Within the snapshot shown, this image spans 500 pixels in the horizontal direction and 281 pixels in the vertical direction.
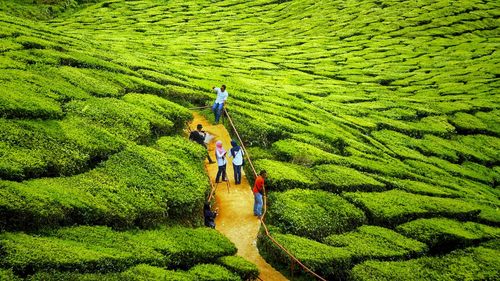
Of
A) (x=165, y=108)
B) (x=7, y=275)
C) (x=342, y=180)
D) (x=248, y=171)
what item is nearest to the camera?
(x=7, y=275)

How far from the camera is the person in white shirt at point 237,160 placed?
20094mm

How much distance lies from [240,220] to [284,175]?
3882 millimetres

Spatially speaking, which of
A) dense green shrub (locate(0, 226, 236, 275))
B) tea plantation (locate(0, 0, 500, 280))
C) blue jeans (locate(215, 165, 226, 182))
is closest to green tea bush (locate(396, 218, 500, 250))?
tea plantation (locate(0, 0, 500, 280))

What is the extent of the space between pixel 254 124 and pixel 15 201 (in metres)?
14.7

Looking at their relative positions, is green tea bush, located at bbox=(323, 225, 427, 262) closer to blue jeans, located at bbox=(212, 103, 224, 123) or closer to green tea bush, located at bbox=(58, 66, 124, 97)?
blue jeans, located at bbox=(212, 103, 224, 123)

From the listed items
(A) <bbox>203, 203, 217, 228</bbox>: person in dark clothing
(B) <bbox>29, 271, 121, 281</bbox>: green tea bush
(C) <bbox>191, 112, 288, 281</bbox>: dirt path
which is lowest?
(C) <bbox>191, 112, 288, 281</bbox>: dirt path

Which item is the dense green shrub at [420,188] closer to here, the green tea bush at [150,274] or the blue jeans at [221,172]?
the blue jeans at [221,172]

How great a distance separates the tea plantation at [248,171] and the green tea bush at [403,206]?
85 millimetres

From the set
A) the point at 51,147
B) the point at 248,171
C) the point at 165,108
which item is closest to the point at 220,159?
the point at 248,171

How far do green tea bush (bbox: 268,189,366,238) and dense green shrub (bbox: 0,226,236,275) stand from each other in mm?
Answer: 3215

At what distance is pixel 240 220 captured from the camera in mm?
18250

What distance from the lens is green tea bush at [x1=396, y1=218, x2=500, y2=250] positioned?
19.8 metres

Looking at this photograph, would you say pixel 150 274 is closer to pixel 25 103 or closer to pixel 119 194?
pixel 119 194

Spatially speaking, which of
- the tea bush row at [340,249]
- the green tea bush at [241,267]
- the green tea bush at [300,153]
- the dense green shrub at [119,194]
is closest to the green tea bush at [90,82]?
the dense green shrub at [119,194]
